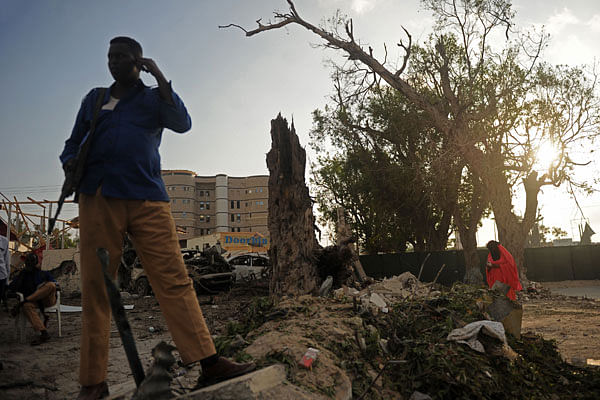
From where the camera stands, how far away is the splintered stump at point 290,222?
5.88 m

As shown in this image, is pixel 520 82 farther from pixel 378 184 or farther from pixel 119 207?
pixel 119 207

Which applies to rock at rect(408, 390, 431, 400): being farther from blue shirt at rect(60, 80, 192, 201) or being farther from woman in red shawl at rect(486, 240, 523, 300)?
woman in red shawl at rect(486, 240, 523, 300)

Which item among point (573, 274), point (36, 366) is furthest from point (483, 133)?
point (36, 366)

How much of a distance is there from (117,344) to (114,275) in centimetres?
374

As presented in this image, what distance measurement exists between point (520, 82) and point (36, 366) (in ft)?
57.2

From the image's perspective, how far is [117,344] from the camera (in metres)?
5.25

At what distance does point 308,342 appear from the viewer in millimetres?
3203

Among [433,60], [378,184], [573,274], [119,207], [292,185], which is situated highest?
[433,60]

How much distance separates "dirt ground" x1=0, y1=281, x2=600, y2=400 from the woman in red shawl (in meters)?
0.82

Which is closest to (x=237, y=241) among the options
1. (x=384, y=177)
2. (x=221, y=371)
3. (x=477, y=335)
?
(x=384, y=177)

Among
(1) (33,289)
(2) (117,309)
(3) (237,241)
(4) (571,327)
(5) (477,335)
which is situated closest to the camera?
(2) (117,309)

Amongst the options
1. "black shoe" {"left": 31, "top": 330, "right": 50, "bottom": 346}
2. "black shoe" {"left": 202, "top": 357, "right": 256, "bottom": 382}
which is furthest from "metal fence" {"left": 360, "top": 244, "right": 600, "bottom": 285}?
"black shoe" {"left": 202, "top": 357, "right": 256, "bottom": 382}

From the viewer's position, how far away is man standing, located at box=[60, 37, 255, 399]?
2051 mm

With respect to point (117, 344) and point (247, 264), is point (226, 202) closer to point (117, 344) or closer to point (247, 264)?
point (247, 264)
